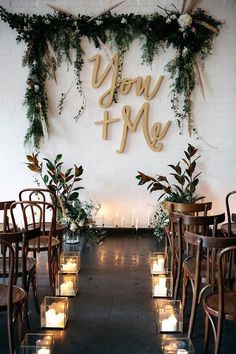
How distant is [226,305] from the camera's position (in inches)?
95.6

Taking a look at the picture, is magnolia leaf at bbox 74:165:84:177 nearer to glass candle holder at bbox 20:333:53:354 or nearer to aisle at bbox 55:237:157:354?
aisle at bbox 55:237:157:354

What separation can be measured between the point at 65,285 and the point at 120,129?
2.54 metres

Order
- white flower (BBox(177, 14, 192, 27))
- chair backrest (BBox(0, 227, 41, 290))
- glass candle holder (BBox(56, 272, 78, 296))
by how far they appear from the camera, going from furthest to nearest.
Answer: white flower (BBox(177, 14, 192, 27)) → glass candle holder (BBox(56, 272, 78, 296)) → chair backrest (BBox(0, 227, 41, 290))

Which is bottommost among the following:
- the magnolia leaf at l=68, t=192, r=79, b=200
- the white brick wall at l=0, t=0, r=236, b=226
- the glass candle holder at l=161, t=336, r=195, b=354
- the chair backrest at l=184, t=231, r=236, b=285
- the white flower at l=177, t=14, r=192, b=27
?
the glass candle holder at l=161, t=336, r=195, b=354

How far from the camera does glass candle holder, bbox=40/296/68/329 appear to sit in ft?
9.50

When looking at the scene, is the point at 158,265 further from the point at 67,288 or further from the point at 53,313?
the point at 53,313

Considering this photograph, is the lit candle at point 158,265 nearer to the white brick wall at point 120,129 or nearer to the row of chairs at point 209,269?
the row of chairs at point 209,269

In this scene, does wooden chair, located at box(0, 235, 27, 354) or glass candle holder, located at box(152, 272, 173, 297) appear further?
glass candle holder, located at box(152, 272, 173, 297)

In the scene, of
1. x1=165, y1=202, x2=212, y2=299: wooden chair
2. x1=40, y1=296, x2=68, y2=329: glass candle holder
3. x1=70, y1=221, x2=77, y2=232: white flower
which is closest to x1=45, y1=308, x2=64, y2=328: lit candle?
x1=40, y1=296, x2=68, y2=329: glass candle holder

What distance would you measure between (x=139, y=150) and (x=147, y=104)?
0.62 meters

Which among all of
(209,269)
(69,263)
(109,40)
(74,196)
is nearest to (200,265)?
(209,269)

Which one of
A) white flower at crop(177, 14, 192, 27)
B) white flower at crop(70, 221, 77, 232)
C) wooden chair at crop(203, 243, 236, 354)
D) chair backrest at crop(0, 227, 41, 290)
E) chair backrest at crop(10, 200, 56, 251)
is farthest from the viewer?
white flower at crop(177, 14, 192, 27)

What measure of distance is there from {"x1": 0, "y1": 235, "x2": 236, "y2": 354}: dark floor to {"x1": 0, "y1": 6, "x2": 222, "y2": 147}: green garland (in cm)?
213

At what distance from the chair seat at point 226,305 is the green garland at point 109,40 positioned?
3131 mm
